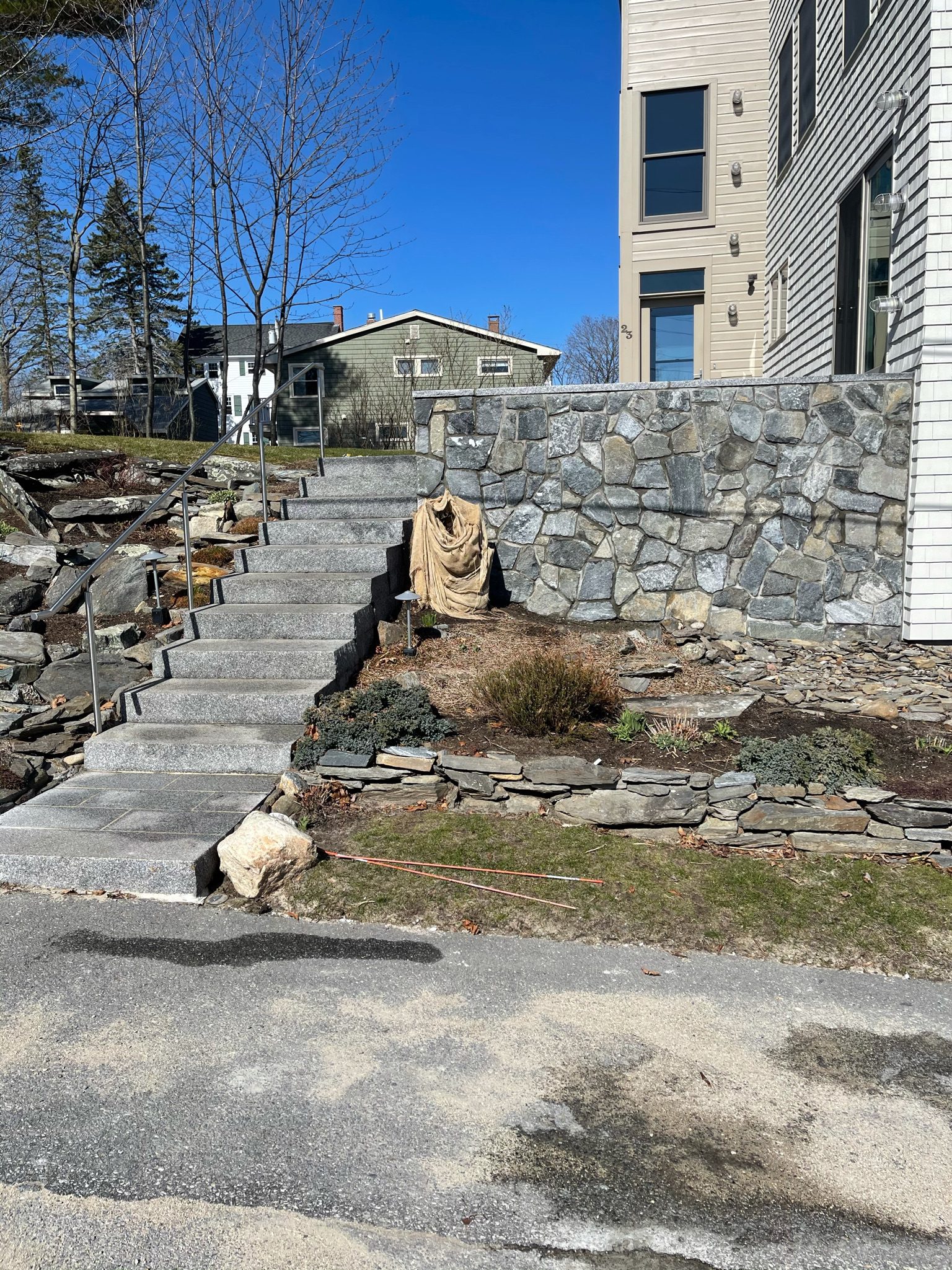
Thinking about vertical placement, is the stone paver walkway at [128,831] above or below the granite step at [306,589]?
below

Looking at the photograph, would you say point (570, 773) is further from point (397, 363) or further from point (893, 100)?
point (397, 363)

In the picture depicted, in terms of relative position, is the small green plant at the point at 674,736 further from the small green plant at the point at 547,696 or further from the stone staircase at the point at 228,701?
the stone staircase at the point at 228,701

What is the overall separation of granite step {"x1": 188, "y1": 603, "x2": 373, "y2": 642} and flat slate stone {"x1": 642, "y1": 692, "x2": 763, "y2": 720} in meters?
2.18

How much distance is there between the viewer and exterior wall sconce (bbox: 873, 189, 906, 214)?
23.9 feet

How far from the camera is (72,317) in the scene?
85.8 ft

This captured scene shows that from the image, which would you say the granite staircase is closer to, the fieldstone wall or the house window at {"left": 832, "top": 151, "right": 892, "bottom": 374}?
the fieldstone wall

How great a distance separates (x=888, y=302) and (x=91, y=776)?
7081mm

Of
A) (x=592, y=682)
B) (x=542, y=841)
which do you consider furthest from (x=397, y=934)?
(x=592, y=682)

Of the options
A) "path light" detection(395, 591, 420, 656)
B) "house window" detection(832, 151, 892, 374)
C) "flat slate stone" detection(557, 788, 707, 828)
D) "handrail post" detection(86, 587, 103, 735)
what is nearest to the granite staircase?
A: "handrail post" detection(86, 587, 103, 735)

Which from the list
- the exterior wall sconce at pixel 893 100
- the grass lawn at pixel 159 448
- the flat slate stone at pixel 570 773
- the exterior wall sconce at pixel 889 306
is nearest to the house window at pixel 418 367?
the grass lawn at pixel 159 448

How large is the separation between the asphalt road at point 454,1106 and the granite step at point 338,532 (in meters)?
4.38

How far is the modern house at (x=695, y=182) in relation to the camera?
41.3 ft

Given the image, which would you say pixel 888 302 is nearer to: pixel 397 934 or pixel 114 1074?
pixel 397 934

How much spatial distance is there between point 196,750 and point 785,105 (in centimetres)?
1129
